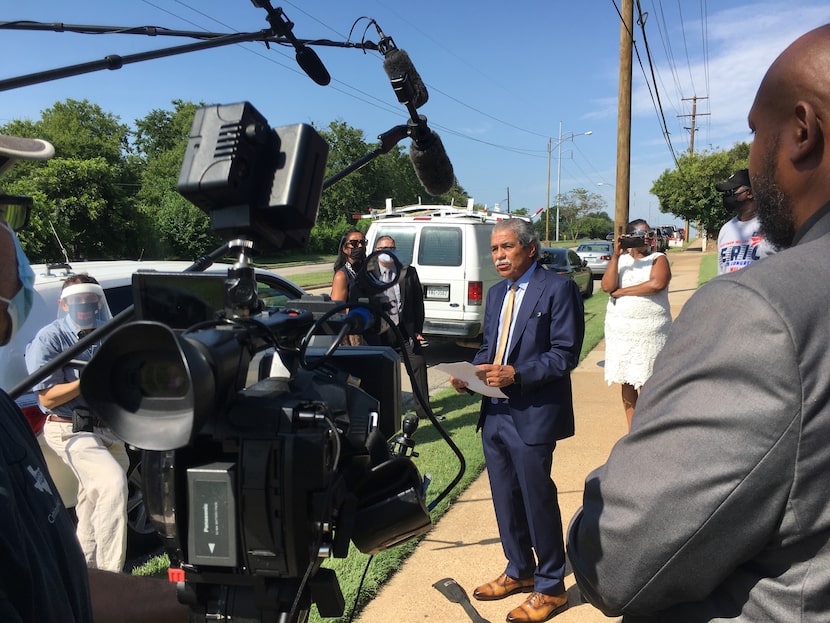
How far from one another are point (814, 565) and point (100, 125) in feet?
221

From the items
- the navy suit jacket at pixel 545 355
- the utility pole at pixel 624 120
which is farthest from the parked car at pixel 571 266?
the navy suit jacket at pixel 545 355

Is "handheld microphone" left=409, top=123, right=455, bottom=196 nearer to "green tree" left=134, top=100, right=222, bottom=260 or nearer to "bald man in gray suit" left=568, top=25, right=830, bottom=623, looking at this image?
"bald man in gray suit" left=568, top=25, right=830, bottom=623

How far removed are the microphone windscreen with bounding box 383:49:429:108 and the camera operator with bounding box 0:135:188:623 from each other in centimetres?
94

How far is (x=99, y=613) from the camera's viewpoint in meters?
1.52

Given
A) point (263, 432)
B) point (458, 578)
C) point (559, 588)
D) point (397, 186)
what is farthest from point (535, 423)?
point (397, 186)

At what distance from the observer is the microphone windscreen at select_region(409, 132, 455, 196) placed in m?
1.85

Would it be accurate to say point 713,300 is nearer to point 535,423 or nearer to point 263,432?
point 263,432

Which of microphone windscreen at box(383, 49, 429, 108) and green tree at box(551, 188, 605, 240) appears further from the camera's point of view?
green tree at box(551, 188, 605, 240)

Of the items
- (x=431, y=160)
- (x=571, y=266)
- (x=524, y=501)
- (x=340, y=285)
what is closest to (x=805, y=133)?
(x=431, y=160)

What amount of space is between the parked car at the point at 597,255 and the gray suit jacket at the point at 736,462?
24.9 m

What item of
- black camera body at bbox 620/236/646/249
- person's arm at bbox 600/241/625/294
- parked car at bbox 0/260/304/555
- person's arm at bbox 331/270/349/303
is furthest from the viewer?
person's arm at bbox 600/241/625/294

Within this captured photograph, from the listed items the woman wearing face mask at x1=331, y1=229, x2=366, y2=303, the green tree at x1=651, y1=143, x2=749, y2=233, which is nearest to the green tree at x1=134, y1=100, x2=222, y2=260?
the woman wearing face mask at x1=331, y1=229, x2=366, y2=303

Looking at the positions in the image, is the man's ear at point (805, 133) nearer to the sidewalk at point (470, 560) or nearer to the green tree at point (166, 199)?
the sidewalk at point (470, 560)

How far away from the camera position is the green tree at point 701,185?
33.9 metres
